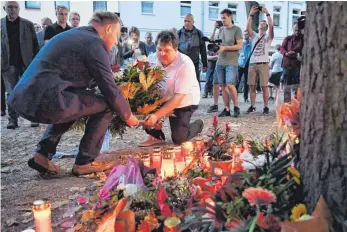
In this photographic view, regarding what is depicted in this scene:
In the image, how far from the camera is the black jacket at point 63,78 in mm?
2873

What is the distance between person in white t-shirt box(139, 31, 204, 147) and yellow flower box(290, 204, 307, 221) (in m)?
2.19

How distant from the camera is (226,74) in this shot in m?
6.26

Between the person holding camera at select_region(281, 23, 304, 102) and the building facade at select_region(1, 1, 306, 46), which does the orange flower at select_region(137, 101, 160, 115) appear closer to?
the person holding camera at select_region(281, 23, 304, 102)

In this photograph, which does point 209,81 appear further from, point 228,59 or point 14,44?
point 14,44

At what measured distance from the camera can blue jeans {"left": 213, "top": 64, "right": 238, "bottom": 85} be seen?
6215mm

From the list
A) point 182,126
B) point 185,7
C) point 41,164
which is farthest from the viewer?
point 185,7

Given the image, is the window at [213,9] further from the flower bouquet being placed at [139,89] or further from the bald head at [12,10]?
the flower bouquet being placed at [139,89]

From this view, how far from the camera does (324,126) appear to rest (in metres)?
1.48

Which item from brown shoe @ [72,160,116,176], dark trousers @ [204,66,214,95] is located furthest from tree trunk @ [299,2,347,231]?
dark trousers @ [204,66,214,95]

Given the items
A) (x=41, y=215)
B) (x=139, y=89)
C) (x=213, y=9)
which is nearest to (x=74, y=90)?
(x=139, y=89)

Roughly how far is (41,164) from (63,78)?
78 cm

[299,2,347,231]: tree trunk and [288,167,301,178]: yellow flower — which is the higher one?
[299,2,347,231]: tree trunk

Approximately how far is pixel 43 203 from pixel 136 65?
6.71 feet

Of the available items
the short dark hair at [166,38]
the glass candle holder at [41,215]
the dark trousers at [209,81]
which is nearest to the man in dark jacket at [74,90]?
the short dark hair at [166,38]
